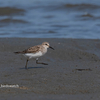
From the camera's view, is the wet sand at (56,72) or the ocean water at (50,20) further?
the ocean water at (50,20)

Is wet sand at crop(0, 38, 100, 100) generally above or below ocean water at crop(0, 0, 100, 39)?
above

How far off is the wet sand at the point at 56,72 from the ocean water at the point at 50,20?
2784 mm

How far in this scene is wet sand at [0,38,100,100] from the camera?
446 centimetres

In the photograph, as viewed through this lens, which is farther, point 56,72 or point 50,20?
point 50,20

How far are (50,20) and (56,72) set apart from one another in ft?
31.0

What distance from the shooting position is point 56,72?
6.08 metres

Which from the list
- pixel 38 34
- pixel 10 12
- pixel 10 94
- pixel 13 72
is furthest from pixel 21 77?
pixel 10 12

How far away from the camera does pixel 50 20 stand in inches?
601

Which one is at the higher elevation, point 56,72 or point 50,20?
point 56,72

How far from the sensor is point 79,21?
15.0m

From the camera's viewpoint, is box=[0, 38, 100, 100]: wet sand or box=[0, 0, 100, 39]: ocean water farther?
box=[0, 0, 100, 39]: ocean water

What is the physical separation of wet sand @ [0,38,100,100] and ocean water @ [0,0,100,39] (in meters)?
2.78

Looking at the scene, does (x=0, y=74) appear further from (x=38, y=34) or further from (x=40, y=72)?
(x=38, y=34)

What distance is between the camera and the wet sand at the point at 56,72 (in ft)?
14.6
